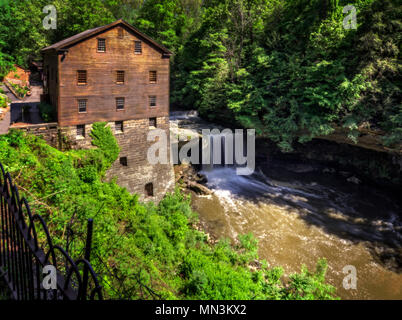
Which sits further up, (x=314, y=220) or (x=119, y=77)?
(x=119, y=77)

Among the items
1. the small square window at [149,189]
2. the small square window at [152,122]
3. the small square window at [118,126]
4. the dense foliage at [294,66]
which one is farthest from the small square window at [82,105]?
the small square window at [149,189]

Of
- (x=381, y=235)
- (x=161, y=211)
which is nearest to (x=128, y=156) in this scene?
(x=161, y=211)

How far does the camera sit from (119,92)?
21.3 m

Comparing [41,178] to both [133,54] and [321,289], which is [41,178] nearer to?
[133,54]

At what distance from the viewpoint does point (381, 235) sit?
790 inches

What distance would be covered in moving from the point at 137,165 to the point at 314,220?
48.5 ft

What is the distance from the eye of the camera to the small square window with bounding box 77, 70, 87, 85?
1934cm

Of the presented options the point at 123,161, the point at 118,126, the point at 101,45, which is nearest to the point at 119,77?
the point at 101,45

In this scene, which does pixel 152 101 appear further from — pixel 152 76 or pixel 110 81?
pixel 110 81

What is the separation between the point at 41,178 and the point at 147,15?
41.2 meters

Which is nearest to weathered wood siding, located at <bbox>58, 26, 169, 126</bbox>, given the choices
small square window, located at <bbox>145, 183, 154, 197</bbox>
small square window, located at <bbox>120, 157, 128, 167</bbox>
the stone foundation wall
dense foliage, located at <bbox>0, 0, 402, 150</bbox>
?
the stone foundation wall

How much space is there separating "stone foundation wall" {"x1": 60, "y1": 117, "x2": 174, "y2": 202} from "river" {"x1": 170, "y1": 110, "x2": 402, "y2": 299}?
340 cm

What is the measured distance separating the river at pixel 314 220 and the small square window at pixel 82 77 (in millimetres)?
12631

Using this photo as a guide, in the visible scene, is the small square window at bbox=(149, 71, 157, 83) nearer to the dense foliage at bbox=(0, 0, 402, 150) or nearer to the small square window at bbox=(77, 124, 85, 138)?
the small square window at bbox=(77, 124, 85, 138)
